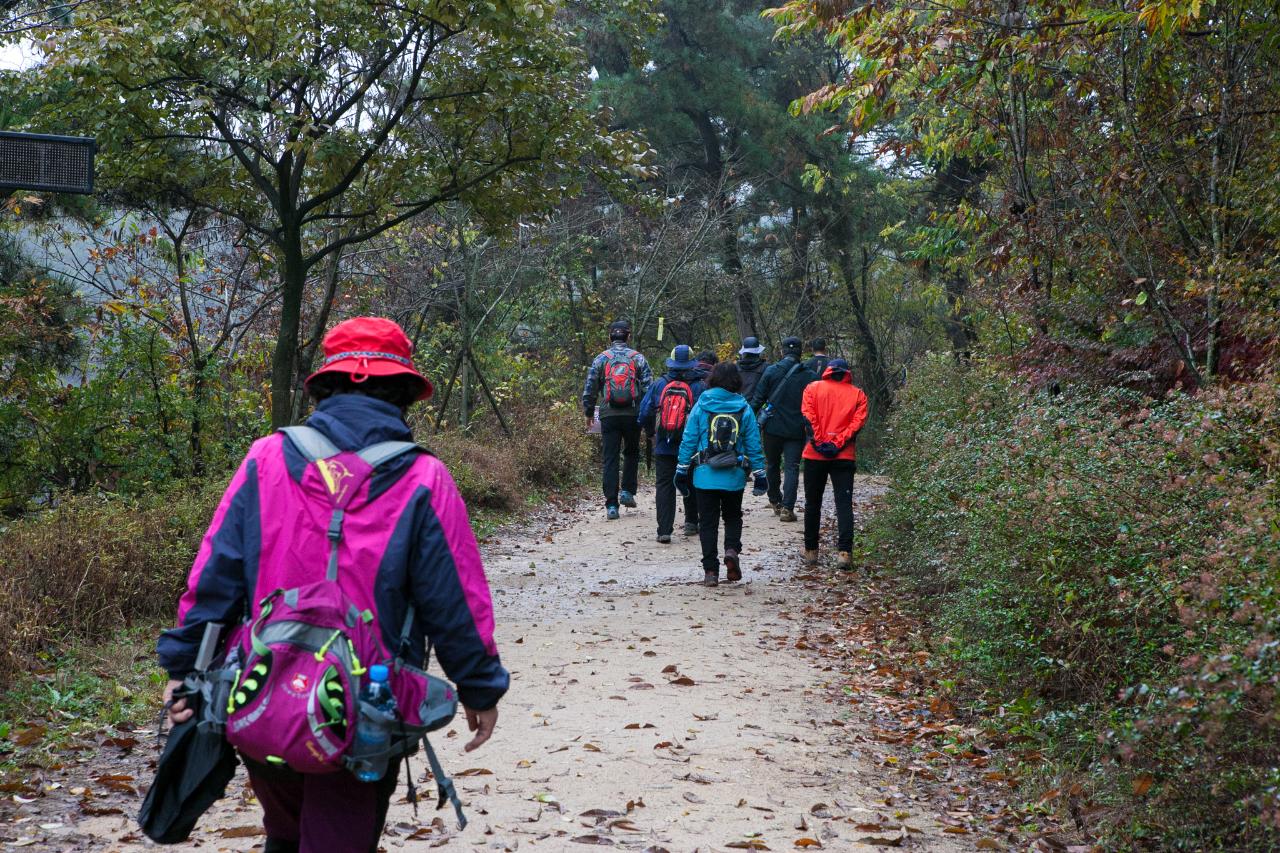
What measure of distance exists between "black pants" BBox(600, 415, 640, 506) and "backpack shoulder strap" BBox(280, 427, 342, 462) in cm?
1105

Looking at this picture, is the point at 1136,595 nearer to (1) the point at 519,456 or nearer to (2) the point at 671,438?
(2) the point at 671,438

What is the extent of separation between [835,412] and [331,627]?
870 cm

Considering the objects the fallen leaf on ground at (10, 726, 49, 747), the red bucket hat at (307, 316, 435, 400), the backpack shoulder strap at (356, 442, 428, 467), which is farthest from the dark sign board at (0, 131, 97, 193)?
the backpack shoulder strap at (356, 442, 428, 467)

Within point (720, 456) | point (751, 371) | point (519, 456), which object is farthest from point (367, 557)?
point (519, 456)

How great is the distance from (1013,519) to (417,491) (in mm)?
4602

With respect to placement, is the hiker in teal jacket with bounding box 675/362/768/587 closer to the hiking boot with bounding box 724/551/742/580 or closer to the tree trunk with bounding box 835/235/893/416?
the hiking boot with bounding box 724/551/742/580

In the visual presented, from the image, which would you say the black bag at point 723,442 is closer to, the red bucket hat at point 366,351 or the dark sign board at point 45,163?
the dark sign board at point 45,163

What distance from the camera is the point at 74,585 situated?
7.89 meters

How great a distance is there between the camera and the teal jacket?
10297mm

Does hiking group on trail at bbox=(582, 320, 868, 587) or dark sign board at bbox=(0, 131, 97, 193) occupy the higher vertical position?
dark sign board at bbox=(0, 131, 97, 193)

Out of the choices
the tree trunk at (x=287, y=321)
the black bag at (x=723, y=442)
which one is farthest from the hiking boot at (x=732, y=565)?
the tree trunk at (x=287, y=321)

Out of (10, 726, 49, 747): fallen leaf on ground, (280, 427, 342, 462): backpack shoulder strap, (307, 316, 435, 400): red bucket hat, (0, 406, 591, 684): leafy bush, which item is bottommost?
(10, 726, 49, 747): fallen leaf on ground

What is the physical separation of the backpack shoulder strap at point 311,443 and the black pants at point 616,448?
11.1 meters

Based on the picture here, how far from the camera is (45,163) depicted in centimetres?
585
